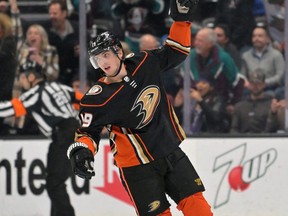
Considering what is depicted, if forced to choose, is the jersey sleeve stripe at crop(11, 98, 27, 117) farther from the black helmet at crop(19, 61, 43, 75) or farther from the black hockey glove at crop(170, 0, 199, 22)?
the black hockey glove at crop(170, 0, 199, 22)

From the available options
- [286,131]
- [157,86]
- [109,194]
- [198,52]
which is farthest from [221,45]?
[157,86]

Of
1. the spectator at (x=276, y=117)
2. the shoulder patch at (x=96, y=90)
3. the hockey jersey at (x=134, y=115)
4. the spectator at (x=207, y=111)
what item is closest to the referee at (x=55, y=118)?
the spectator at (x=207, y=111)

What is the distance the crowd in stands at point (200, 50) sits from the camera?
668 centimetres

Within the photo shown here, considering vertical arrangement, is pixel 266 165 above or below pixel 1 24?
below

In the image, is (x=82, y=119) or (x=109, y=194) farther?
(x=109, y=194)

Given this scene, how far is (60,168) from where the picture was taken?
21.4 ft

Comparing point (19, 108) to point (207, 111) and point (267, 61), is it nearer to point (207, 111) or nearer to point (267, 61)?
point (207, 111)

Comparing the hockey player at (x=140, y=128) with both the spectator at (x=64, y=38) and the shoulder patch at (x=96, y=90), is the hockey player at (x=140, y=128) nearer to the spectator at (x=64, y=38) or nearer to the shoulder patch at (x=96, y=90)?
the shoulder patch at (x=96, y=90)

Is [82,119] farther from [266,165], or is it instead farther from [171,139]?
[266,165]

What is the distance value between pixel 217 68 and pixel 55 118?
127 centimetres

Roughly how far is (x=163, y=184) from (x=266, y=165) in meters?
2.24

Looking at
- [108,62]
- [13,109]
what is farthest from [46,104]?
[108,62]

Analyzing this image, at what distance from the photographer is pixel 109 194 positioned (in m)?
6.78

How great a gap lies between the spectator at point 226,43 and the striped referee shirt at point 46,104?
1.14 meters
